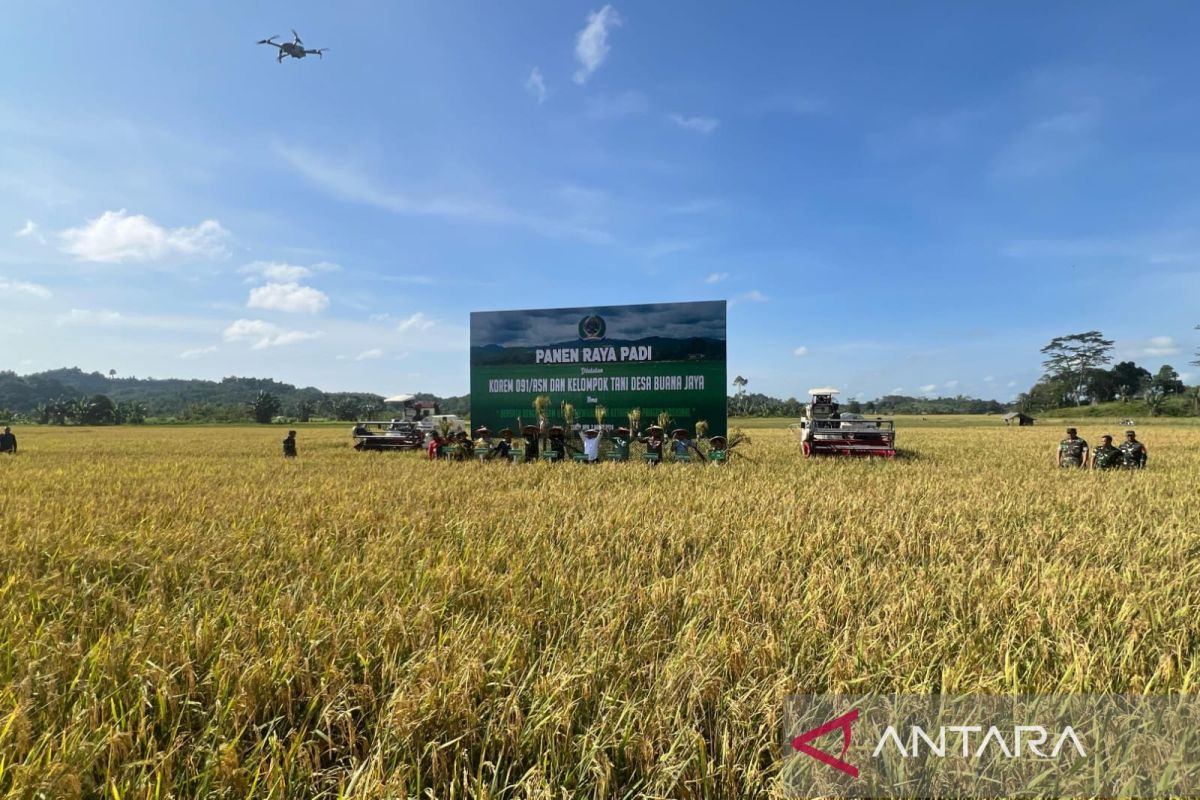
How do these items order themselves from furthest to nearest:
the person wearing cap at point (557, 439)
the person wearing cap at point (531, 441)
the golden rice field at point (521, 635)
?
the person wearing cap at point (531, 441)
the person wearing cap at point (557, 439)
the golden rice field at point (521, 635)

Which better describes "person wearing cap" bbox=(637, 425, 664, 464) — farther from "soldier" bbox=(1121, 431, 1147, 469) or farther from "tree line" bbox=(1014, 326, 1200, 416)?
"tree line" bbox=(1014, 326, 1200, 416)

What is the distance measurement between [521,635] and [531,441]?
43.1ft

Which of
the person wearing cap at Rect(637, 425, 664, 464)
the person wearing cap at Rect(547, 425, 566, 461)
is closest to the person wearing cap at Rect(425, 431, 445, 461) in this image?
the person wearing cap at Rect(547, 425, 566, 461)

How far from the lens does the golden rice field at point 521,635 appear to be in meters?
1.95

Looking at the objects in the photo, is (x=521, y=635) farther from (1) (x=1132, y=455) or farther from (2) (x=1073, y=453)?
(2) (x=1073, y=453)

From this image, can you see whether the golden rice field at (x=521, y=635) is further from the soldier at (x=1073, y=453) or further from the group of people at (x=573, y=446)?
the soldier at (x=1073, y=453)

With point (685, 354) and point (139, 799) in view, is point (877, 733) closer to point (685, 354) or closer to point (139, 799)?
point (139, 799)

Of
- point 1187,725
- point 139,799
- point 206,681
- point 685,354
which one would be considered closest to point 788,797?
point 1187,725

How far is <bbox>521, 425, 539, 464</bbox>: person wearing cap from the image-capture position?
1578cm

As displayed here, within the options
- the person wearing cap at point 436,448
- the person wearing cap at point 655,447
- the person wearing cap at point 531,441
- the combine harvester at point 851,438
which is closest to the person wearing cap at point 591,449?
the person wearing cap at point 655,447

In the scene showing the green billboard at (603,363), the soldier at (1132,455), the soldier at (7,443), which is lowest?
the soldier at (7,443)

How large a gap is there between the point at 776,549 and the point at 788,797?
10.7 feet

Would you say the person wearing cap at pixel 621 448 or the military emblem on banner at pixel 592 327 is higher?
the military emblem on banner at pixel 592 327

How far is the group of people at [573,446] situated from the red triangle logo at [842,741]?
1149 cm
